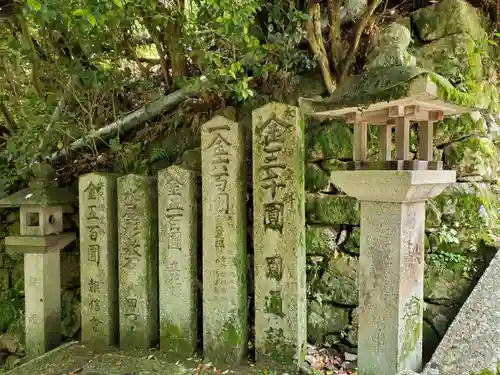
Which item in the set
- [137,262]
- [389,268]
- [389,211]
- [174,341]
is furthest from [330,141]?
[174,341]

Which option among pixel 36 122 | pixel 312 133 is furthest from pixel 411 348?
pixel 36 122

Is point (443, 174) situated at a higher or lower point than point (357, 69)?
lower

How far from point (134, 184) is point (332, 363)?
2926 mm

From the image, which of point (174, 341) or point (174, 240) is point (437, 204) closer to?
point (174, 240)

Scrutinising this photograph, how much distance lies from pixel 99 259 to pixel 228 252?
1750 millimetres

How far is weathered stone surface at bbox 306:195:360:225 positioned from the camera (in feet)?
11.9

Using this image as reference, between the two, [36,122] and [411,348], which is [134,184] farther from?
[411,348]

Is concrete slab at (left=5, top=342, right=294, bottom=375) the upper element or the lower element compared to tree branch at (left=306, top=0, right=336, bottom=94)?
lower

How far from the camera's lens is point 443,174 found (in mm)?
2646

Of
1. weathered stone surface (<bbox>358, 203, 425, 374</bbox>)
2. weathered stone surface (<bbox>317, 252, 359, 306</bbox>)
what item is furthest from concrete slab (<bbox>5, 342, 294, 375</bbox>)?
weathered stone surface (<bbox>358, 203, 425, 374</bbox>)

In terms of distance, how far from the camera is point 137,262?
4.00m

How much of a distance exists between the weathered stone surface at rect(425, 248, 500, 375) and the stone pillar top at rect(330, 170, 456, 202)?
1.09 meters

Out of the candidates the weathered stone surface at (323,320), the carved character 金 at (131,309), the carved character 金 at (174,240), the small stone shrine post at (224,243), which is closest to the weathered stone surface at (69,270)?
the carved character 金 at (131,309)

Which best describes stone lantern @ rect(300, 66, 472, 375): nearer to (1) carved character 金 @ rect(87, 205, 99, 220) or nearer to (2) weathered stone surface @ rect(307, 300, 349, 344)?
(2) weathered stone surface @ rect(307, 300, 349, 344)
